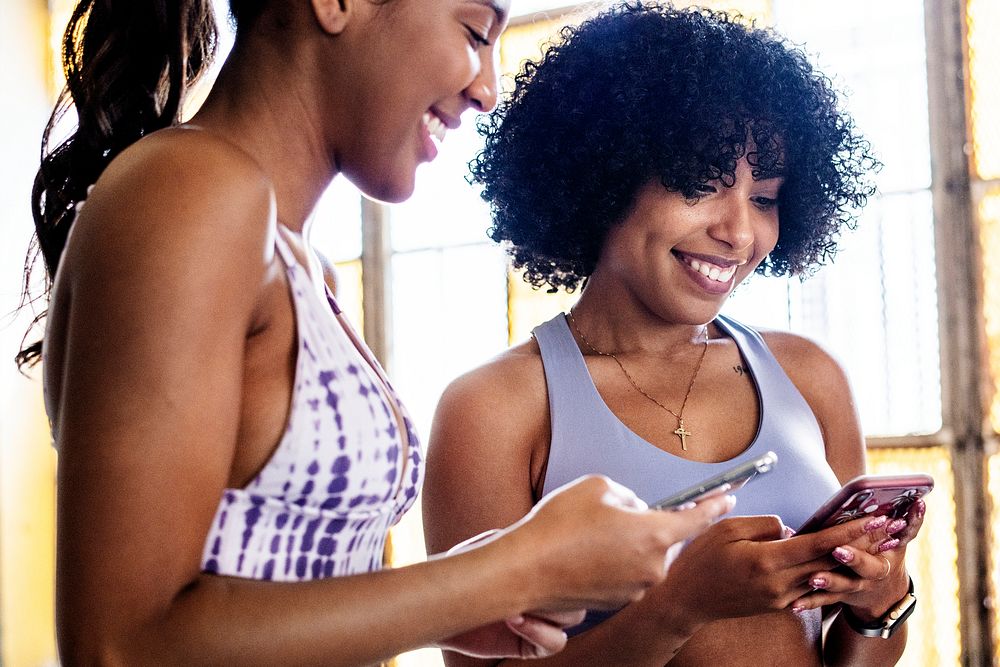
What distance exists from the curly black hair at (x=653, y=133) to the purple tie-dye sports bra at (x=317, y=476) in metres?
0.94

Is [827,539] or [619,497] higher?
[619,497]

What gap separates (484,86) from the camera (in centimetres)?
106

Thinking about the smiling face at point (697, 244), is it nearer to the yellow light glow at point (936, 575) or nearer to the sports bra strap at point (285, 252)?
the sports bra strap at point (285, 252)

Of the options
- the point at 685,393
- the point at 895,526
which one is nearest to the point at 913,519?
the point at 895,526

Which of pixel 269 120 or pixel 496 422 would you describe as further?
pixel 496 422

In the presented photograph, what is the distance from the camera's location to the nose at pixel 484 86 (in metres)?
1.05

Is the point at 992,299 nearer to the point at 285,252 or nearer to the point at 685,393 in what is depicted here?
the point at 685,393

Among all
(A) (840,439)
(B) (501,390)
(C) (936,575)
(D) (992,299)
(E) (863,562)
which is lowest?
(C) (936,575)

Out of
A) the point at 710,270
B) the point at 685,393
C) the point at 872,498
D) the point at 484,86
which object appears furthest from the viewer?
the point at 685,393

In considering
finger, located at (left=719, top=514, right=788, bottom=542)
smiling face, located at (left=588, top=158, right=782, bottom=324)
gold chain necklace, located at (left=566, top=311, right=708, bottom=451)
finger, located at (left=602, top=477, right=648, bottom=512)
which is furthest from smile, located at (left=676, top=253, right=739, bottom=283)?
finger, located at (left=602, top=477, right=648, bottom=512)

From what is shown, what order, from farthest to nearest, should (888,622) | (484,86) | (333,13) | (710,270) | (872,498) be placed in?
(710,270) → (888,622) → (872,498) → (484,86) → (333,13)

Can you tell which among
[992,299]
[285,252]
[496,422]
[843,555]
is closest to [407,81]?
[285,252]

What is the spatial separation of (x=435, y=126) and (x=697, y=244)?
73 centimetres

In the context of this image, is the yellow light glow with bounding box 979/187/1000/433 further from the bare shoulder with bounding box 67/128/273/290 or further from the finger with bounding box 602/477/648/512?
the bare shoulder with bounding box 67/128/273/290
